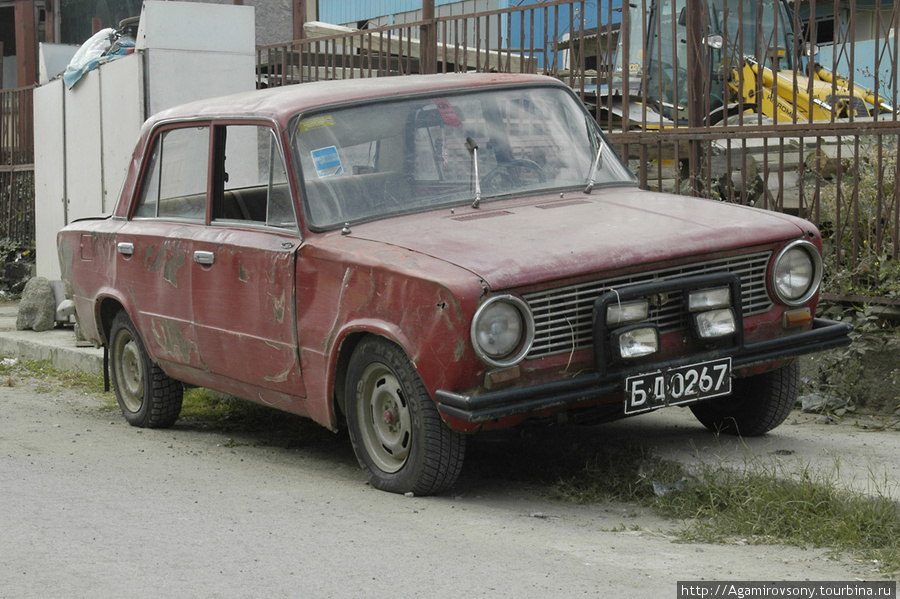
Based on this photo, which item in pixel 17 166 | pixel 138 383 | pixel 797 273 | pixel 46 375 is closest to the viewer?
pixel 797 273

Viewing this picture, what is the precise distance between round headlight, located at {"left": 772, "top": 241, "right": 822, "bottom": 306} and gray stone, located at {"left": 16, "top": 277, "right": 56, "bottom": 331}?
7753mm

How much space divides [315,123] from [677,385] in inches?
82.3

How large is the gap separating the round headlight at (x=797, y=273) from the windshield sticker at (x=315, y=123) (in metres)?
2.13

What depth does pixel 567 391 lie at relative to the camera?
4.55m

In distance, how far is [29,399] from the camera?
8125 millimetres

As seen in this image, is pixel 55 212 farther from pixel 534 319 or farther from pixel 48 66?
pixel 534 319


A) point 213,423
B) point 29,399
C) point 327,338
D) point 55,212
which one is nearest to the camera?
point 327,338

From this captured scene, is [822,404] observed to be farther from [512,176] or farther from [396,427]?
[396,427]

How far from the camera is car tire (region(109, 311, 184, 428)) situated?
6891 mm

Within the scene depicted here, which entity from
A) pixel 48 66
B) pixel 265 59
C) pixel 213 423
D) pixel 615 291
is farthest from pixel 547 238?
pixel 48 66

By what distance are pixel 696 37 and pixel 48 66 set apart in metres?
7.26

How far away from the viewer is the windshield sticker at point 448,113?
562 cm

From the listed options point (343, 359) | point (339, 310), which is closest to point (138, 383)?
point (343, 359)

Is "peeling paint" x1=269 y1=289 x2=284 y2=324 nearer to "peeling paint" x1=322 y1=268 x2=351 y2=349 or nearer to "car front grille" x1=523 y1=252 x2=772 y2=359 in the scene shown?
"peeling paint" x1=322 y1=268 x2=351 y2=349
